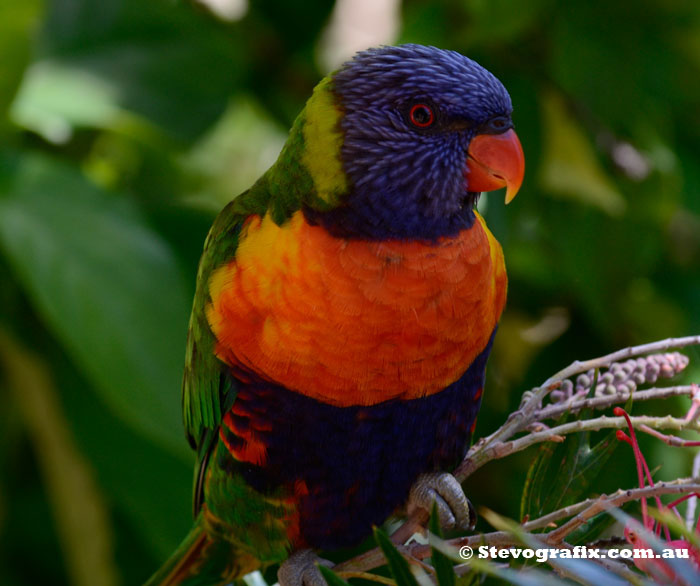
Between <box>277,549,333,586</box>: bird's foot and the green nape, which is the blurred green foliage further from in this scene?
the green nape

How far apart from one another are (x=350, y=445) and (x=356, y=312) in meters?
0.22

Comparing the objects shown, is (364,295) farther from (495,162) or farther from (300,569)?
(300,569)

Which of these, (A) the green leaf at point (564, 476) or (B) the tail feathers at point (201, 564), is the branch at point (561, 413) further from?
(B) the tail feathers at point (201, 564)

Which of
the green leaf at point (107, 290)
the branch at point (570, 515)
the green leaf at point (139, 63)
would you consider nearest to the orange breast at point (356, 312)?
the branch at point (570, 515)

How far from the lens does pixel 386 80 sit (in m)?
1.15

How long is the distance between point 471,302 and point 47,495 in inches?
83.0

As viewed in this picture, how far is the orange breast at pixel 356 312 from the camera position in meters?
1.11

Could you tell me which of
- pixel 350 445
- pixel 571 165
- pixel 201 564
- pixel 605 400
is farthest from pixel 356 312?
pixel 571 165

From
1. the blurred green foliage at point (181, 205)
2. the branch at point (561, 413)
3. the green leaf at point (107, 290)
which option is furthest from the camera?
the blurred green foliage at point (181, 205)

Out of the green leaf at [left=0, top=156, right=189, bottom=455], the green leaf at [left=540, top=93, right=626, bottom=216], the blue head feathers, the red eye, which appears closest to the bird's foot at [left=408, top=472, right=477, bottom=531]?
the blue head feathers

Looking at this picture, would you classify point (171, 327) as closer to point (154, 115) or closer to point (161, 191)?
point (154, 115)

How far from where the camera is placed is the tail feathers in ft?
4.72

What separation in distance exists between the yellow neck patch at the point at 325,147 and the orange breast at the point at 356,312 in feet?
0.20

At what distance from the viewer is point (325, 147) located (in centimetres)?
117
